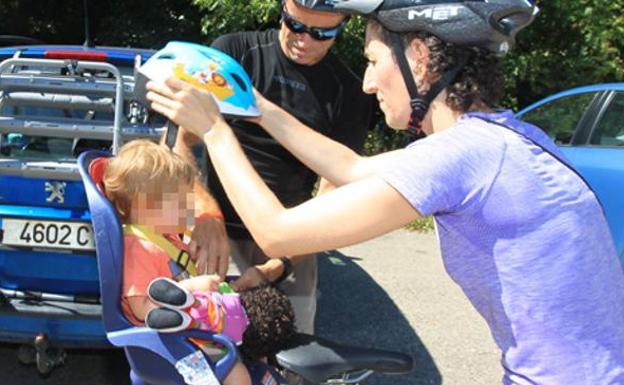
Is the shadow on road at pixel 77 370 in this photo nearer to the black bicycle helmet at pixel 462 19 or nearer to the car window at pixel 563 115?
the black bicycle helmet at pixel 462 19

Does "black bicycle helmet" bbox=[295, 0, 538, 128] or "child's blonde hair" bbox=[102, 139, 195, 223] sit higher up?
"black bicycle helmet" bbox=[295, 0, 538, 128]

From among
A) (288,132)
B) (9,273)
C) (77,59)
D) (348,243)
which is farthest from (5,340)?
(348,243)

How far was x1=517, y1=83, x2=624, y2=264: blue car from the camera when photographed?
5746 millimetres

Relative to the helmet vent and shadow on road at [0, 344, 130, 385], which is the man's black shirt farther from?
shadow on road at [0, 344, 130, 385]

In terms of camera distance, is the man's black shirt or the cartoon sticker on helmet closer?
the cartoon sticker on helmet

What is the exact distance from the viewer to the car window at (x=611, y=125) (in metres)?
6.04

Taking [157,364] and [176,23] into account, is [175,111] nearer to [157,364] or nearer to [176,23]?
[157,364]

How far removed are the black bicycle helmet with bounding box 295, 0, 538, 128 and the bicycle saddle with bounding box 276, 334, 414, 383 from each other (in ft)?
2.47

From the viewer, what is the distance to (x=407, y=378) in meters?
4.68

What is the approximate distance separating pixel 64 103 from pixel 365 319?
8.81 feet

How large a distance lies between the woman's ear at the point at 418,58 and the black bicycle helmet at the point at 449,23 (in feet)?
0.04

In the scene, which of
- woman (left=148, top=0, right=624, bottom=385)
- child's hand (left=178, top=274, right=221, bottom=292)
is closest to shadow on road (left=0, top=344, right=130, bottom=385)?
child's hand (left=178, top=274, right=221, bottom=292)

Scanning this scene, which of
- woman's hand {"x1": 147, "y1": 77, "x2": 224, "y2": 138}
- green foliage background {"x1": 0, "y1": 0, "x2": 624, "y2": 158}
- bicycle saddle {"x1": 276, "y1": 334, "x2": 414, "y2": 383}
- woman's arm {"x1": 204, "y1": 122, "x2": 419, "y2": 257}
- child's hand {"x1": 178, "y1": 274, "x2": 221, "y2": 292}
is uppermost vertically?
woman's hand {"x1": 147, "y1": 77, "x2": 224, "y2": 138}

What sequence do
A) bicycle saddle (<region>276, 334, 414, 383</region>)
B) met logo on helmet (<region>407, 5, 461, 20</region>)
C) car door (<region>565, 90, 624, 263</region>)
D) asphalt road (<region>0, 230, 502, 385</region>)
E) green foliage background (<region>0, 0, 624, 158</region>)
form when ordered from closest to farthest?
met logo on helmet (<region>407, 5, 461, 20</region>)
bicycle saddle (<region>276, 334, 414, 383</region>)
asphalt road (<region>0, 230, 502, 385</region>)
car door (<region>565, 90, 624, 263</region>)
green foliage background (<region>0, 0, 624, 158</region>)
